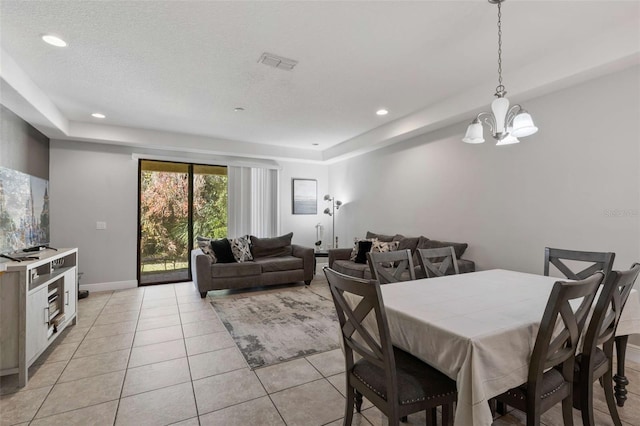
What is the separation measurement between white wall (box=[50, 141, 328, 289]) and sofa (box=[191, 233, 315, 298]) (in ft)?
4.27

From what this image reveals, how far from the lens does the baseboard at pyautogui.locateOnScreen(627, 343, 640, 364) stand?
2498mm

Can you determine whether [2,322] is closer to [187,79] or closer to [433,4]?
[187,79]

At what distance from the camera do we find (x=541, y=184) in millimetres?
3129

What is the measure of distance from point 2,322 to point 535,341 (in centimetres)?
332

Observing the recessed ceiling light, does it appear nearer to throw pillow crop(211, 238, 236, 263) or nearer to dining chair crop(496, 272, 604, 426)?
throw pillow crop(211, 238, 236, 263)

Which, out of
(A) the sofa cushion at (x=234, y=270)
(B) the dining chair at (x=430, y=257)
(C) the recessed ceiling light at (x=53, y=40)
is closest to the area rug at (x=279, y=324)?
(A) the sofa cushion at (x=234, y=270)

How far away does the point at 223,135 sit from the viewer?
17.3 feet

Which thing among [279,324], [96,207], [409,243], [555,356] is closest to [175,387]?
[279,324]

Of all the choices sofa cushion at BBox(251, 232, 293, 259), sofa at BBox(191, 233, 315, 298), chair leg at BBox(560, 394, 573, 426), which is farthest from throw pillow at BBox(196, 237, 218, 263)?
chair leg at BBox(560, 394, 573, 426)

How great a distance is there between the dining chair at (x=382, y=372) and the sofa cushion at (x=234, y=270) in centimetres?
343

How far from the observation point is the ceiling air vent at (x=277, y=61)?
2650 mm

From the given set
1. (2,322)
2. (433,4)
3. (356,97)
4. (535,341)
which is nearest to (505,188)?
(356,97)

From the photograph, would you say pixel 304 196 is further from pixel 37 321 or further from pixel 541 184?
pixel 37 321

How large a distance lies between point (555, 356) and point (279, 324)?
2.61m
